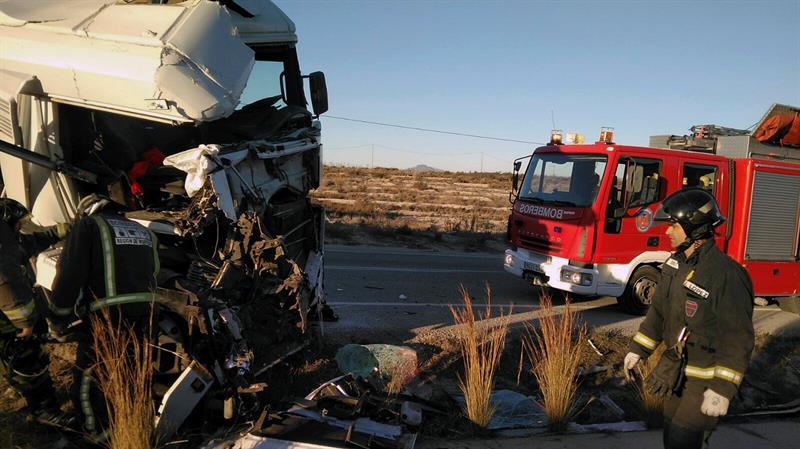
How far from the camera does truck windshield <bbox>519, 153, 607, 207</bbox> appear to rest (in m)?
7.87

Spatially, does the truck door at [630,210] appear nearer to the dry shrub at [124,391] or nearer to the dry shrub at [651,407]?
the dry shrub at [651,407]

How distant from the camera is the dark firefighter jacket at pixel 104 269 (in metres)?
3.15

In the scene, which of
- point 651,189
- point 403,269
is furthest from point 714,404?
point 403,269

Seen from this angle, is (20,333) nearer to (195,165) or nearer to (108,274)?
(108,274)

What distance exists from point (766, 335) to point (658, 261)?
5.23 ft

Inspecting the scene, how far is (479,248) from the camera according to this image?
16.1 meters

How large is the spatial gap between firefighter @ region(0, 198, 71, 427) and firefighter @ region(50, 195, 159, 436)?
0.21 metres

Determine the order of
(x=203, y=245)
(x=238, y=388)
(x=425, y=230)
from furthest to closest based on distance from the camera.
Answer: (x=425, y=230), (x=203, y=245), (x=238, y=388)

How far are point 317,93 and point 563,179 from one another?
3.97 meters

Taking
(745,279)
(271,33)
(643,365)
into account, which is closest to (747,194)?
(643,365)

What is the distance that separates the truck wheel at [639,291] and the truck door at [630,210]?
0.32 m

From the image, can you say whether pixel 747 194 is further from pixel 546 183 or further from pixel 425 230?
pixel 425 230

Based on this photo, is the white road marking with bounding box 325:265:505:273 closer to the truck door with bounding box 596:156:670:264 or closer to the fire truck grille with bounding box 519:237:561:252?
the fire truck grille with bounding box 519:237:561:252

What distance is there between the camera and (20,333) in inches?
131
